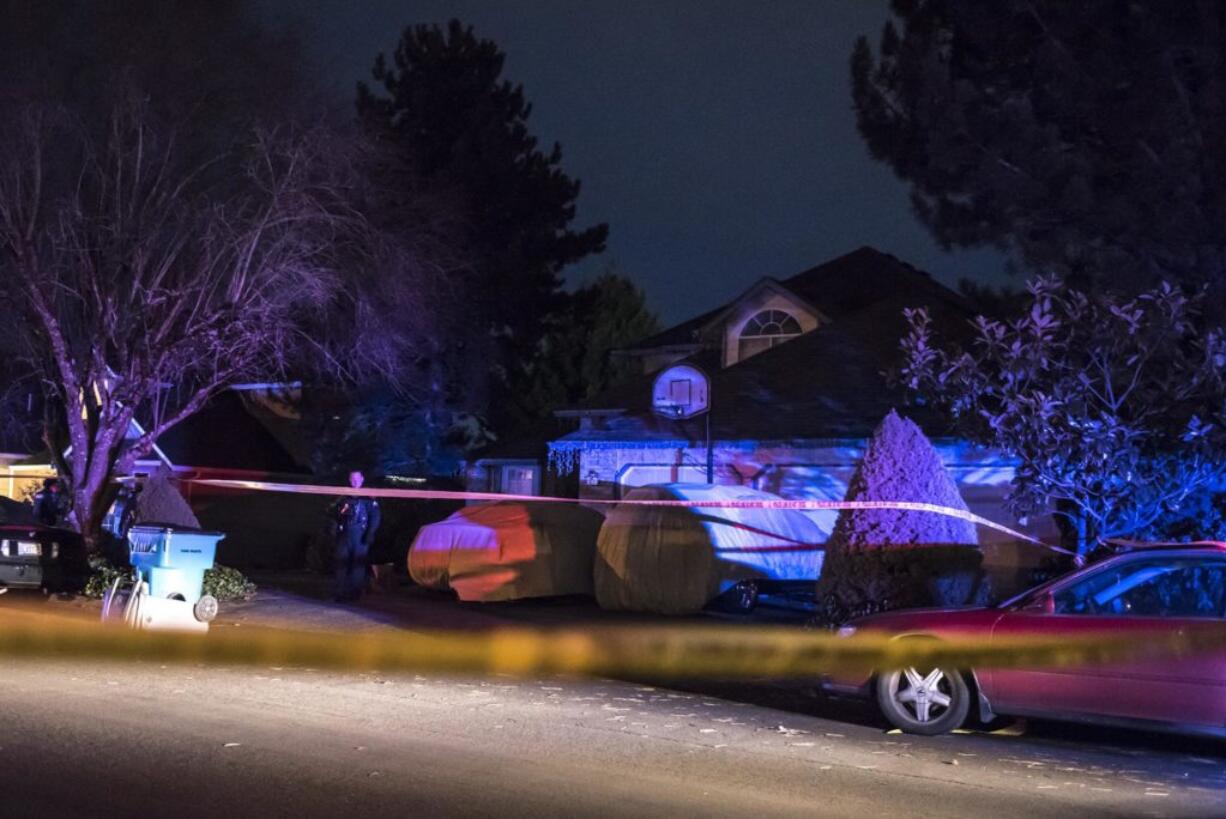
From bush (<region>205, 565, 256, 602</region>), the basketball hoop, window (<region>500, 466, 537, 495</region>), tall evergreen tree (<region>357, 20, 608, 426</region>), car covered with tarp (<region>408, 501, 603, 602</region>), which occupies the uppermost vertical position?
tall evergreen tree (<region>357, 20, 608, 426</region>)

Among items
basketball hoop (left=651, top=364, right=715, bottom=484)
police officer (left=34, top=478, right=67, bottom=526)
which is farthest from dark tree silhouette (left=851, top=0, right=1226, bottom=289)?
police officer (left=34, top=478, right=67, bottom=526)

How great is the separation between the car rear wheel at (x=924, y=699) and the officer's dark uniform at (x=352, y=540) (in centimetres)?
949

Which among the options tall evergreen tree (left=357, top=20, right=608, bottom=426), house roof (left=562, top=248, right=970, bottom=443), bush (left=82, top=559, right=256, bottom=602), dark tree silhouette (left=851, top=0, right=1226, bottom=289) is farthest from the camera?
tall evergreen tree (left=357, top=20, right=608, bottom=426)

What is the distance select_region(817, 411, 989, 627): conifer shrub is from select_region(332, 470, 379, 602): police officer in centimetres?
633

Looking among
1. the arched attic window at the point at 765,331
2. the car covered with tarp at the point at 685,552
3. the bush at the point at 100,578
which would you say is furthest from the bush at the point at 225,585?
the arched attic window at the point at 765,331

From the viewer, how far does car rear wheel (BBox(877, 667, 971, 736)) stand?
9508 mm

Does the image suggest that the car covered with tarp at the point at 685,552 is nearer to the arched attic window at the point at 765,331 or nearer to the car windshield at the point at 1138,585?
the car windshield at the point at 1138,585

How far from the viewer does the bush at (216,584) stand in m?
17.8

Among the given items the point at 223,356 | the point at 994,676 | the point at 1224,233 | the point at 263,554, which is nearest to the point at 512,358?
the point at 263,554

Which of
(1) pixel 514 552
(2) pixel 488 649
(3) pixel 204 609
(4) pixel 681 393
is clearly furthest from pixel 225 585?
(4) pixel 681 393

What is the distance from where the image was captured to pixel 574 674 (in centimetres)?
1252

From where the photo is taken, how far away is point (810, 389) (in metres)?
22.2

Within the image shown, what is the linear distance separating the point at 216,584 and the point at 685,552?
6196 mm

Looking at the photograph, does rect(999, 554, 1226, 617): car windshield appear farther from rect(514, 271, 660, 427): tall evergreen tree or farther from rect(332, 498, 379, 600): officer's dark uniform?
rect(514, 271, 660, 427): tall evergreen tree
